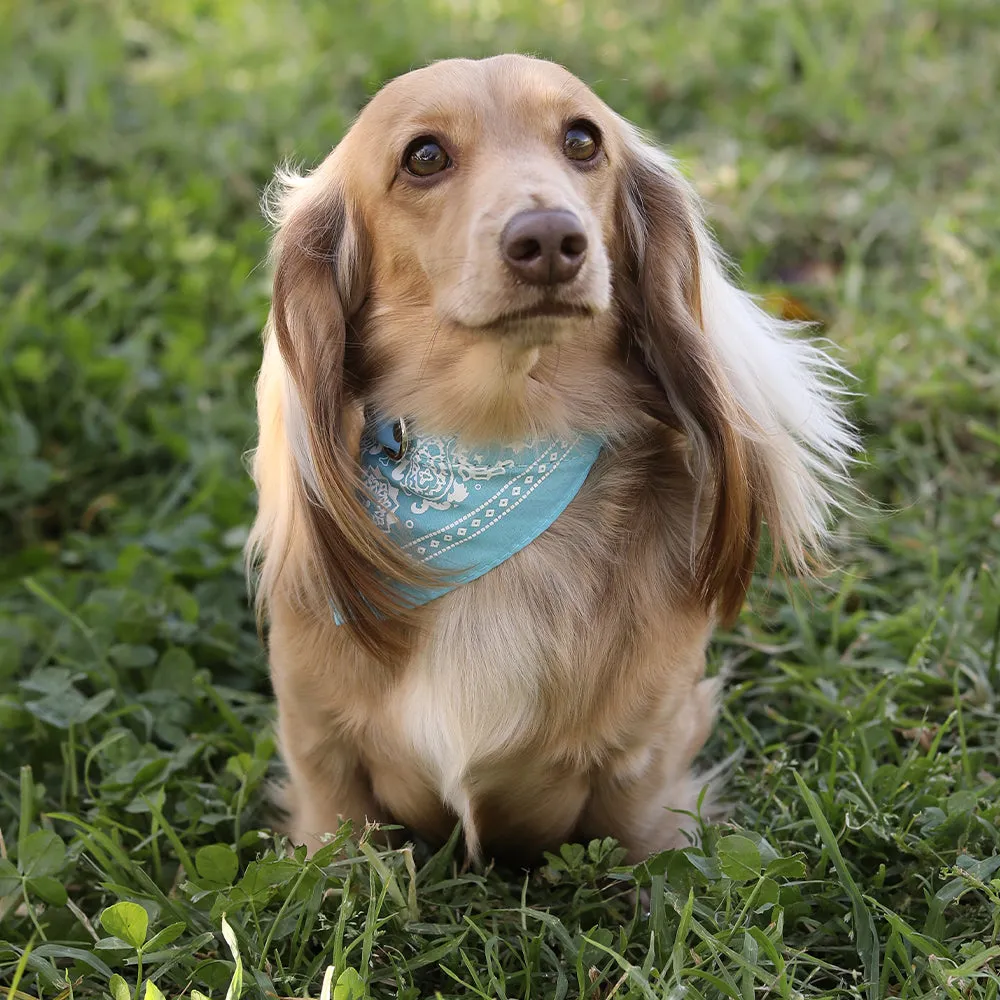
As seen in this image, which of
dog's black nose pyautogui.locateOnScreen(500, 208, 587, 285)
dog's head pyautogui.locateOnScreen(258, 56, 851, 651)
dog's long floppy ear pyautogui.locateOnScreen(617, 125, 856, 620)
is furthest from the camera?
dog's long floppy ear pyautogui.locateOnScreen(617, 125, 856, 620)

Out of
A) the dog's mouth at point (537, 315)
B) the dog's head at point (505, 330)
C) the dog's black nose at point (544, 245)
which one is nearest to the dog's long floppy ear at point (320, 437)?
the dog's head at point (505, 330)

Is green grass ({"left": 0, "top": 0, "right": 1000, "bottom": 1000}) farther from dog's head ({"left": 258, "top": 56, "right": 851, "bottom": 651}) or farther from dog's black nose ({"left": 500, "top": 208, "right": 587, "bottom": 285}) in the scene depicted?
dog's black nose ({"left": 500, "top": 208, "right": 587, "bottom": 285})

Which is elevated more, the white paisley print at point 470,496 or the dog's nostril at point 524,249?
the dog's nostril at point 524,249

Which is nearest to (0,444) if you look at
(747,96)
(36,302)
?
(36,302)

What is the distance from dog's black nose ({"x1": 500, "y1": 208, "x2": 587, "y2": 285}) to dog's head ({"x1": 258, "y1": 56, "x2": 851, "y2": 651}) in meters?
0.10

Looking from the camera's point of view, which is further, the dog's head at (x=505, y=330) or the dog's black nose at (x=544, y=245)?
the dog's head at (x=505, y=330)

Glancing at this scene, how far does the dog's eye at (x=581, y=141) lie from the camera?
8.14 feet

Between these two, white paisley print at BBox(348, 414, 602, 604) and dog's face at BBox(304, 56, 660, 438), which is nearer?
dog's face at BBox(304, 56, 660, 438)

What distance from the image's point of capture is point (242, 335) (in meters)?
4.36

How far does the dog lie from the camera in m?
2.46

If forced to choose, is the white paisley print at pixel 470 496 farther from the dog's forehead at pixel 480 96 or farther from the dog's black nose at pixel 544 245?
the dog's forehead at pixel 480 96

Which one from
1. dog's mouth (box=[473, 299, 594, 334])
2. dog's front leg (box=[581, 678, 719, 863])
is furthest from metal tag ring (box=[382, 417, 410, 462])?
dog's front leg (box=[581, 678, 719, 863])

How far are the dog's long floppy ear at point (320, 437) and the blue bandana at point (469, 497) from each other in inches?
2.2

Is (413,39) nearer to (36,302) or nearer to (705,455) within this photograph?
(36,302)
